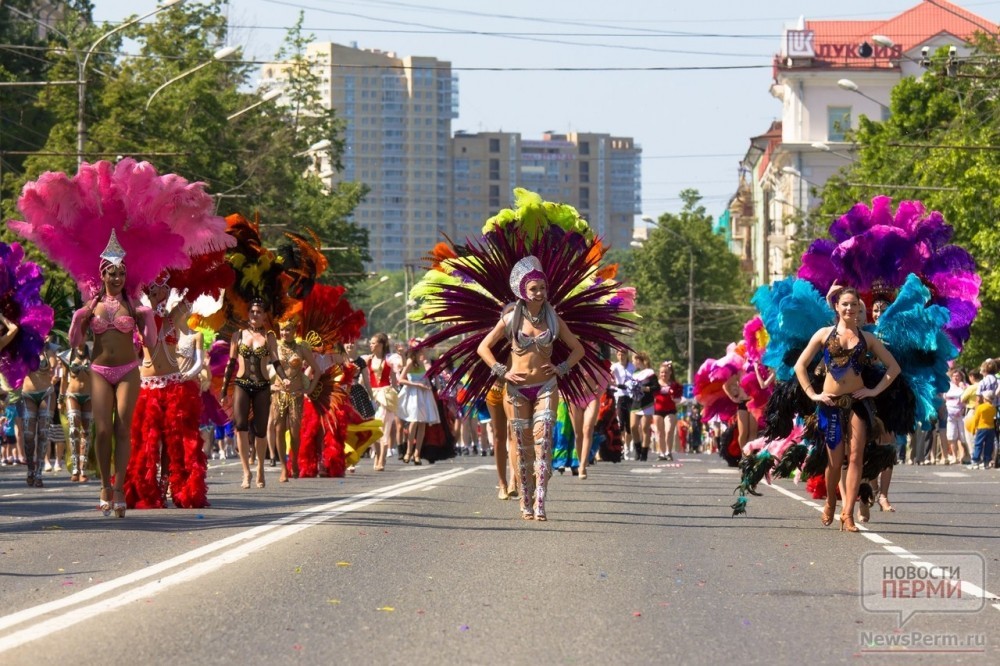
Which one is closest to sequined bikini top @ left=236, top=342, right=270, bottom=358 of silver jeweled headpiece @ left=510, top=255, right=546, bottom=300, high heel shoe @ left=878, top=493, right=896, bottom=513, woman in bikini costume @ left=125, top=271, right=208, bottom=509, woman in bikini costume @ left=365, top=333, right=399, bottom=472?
woman in bikini costume @ left=125, top=271, right=208, bottom=509

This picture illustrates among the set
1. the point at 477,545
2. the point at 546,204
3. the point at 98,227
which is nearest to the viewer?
the point at 477,545

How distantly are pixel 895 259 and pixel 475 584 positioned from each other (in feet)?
21.3

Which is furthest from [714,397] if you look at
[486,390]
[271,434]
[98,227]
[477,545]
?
[477,545]

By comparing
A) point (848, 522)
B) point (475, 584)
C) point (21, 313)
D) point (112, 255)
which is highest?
point (112, 255)

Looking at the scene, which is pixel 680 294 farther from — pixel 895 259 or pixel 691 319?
pixel 895 259

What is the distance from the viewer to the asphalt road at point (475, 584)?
814 centimetres

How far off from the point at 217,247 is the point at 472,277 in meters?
2.10

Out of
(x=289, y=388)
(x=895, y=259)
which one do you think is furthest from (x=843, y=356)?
(x=289, y=388)

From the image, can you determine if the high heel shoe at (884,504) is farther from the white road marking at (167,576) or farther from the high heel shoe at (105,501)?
the high heel shoe at (105,501)

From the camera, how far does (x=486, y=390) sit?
1686 centimetres

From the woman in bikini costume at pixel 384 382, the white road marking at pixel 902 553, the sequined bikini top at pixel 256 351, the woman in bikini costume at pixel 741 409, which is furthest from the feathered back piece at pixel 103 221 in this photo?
the woman in bikini costume at pixel 384 382

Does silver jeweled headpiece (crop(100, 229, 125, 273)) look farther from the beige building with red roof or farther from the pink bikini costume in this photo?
the beige building with red roof

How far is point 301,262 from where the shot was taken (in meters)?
21.3

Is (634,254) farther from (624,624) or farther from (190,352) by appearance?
(624,624)
